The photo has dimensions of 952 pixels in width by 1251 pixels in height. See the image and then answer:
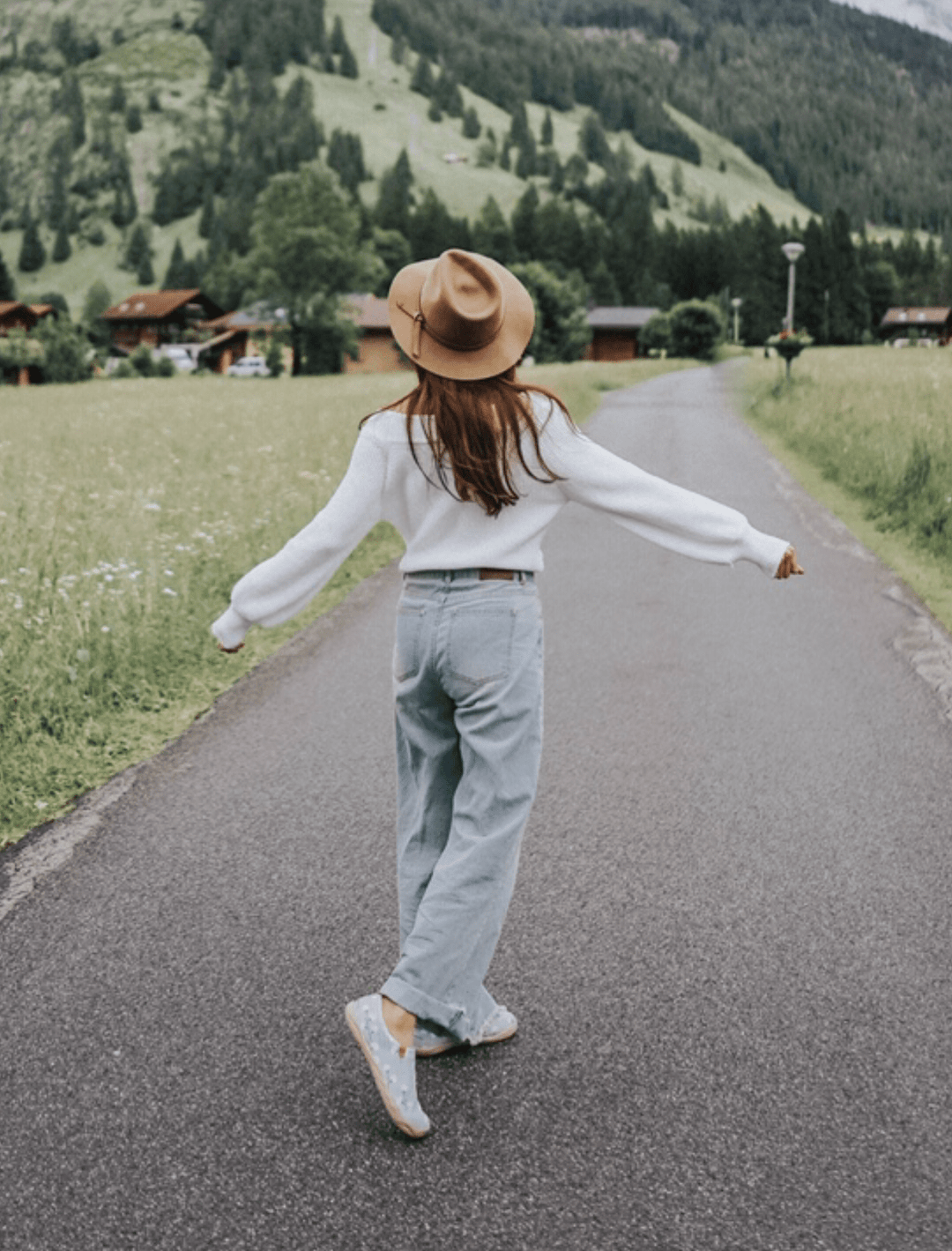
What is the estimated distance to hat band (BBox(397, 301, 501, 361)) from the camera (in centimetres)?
268

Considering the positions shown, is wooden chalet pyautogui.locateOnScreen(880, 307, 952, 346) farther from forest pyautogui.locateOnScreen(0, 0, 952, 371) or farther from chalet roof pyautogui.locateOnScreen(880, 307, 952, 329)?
forest pyautogui.locateOnScreen(0, 0, 952, 371)

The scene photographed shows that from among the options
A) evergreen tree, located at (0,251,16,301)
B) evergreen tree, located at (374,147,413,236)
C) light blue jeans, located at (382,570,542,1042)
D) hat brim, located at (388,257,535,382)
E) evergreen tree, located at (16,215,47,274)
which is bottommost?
light blue jeans, located at (382,570,542,1042)

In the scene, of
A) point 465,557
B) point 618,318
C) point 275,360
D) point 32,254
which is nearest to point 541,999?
point 465,557

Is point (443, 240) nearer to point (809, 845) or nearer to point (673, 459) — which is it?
point (673, 459)

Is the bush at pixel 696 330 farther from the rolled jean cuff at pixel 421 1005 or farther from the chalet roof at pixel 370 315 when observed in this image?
the rolled jean cuff at pixel 421 1005

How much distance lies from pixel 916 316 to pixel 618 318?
1466 inches

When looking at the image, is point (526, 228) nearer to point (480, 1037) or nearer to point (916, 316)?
point (916, 316)

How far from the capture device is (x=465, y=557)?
279 centimetres

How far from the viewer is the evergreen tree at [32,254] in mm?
179500

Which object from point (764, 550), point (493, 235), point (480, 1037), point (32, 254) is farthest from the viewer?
point (32, 254)

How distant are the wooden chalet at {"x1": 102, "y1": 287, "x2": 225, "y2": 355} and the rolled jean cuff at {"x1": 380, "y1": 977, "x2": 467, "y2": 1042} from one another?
128517 millimetres

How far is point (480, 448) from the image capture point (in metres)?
2.72

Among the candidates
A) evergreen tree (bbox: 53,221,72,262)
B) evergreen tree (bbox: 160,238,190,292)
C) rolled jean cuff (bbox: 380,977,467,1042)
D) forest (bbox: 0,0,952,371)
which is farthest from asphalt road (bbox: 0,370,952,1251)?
evergreen tree (bbox: 53,221,72,262)

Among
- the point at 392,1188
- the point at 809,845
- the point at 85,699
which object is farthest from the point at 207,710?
the point at 392,1188
